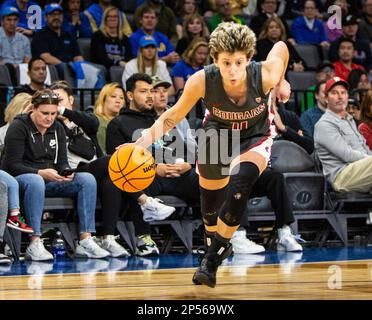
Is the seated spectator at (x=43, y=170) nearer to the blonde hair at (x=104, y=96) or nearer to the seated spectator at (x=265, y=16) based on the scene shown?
the blonde hair at (x=104, y=96)

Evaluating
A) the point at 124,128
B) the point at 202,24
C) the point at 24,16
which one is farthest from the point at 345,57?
the point at 124,128

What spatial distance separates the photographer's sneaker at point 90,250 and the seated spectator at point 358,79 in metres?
4.97

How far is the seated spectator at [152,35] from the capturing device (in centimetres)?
1197

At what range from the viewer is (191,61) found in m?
11.3

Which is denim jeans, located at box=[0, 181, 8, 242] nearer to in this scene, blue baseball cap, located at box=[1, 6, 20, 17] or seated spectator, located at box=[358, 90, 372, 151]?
blue baseball cap, located at box=[1, 6, 20, 17]

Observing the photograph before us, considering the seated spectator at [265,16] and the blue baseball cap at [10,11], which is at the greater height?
the blue baseball cap at [10,11]

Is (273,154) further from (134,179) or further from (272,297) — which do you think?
(272,297)

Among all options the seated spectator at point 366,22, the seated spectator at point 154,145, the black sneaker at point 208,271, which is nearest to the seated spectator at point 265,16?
the seated spectator at point 366,22

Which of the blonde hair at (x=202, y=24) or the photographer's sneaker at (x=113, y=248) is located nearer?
the photographer's sneaker at (x=113, y=248)

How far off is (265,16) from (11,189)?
6359 mm

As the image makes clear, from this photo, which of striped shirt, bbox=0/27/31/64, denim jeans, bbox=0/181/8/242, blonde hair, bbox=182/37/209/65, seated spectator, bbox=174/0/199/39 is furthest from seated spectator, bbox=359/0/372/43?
denim jeans, bbox=0/181/8/242

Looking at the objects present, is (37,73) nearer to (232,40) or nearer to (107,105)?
(107,105)
